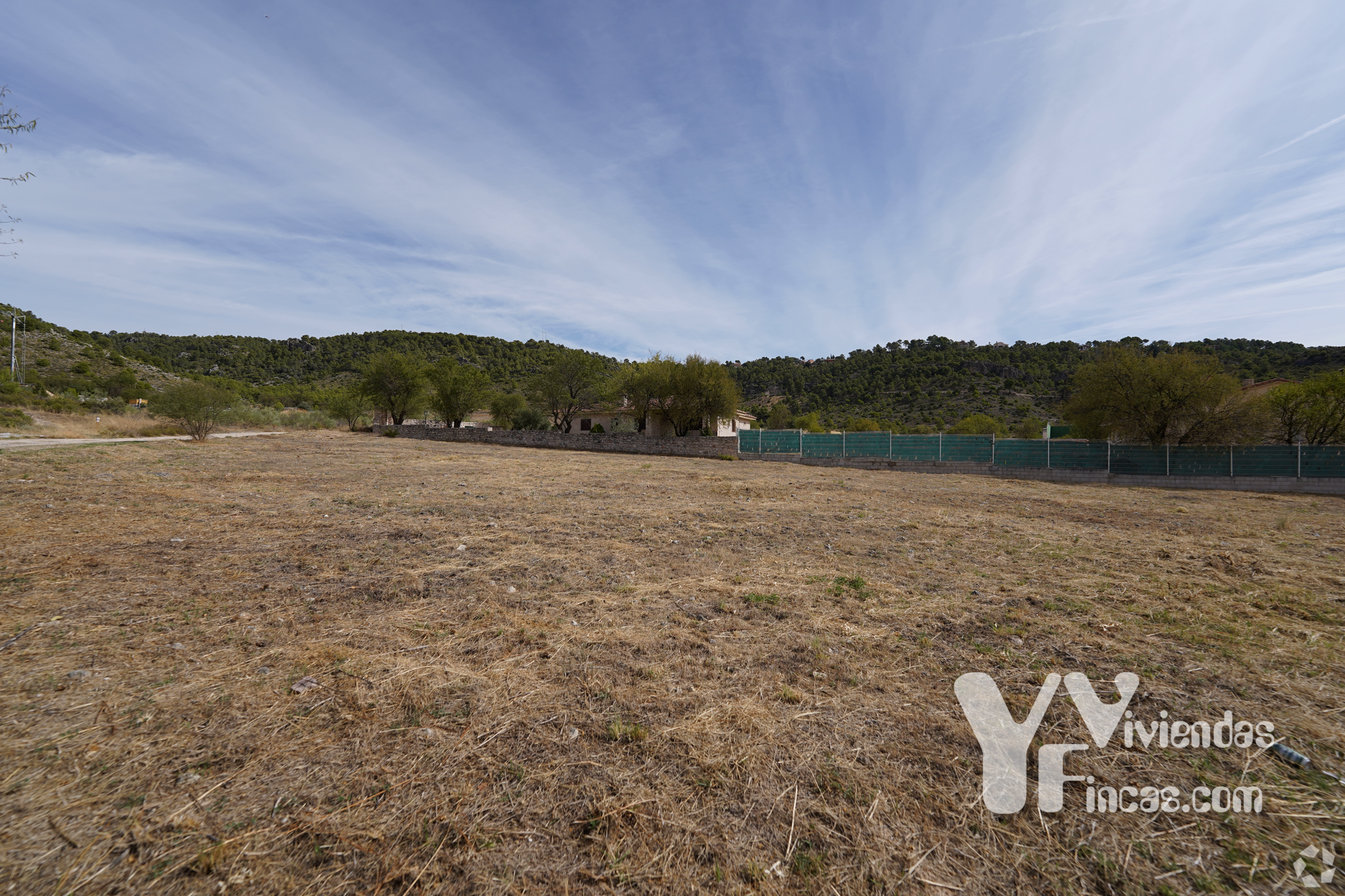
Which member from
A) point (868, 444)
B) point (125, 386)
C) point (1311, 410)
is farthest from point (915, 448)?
point (125, 386)

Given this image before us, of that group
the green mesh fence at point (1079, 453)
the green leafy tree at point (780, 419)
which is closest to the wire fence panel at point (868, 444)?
the green mesh fence at point (1079, 453)

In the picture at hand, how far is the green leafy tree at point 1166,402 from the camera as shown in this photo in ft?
66.5

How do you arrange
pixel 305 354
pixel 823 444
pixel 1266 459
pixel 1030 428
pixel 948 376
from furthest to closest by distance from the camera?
1. pixel 305 354
2. pixel 948 376
3. pixel 1030 428
4. pixel 823 444
5. pixel 1266 459

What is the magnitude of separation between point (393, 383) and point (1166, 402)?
53.1m

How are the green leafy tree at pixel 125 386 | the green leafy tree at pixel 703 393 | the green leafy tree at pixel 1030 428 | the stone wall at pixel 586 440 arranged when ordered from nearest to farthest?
the stone wall at pixel 586 440, the green leafy tree at pixel 703 393, the green leafy tree at pixel 1030 428, the green leafy tree at pixel 125 386

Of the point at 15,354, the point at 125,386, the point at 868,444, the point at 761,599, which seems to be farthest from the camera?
the point at 125,386

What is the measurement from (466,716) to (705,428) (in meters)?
34.1

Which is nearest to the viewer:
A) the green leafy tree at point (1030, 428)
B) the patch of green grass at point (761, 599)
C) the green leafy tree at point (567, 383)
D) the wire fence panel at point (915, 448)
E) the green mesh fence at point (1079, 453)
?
the patch of green grass at point (761, 599)

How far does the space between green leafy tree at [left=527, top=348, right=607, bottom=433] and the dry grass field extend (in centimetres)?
3587

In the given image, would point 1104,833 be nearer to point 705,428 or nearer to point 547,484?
point 547,484

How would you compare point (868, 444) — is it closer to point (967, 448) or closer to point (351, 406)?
point (967, 448)

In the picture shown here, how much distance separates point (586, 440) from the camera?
117 feet

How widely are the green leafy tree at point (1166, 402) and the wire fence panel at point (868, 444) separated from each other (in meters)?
8.88

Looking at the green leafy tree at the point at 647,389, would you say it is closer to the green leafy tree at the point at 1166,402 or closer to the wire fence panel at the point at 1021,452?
the wire fence panel at the point at 1021,452
